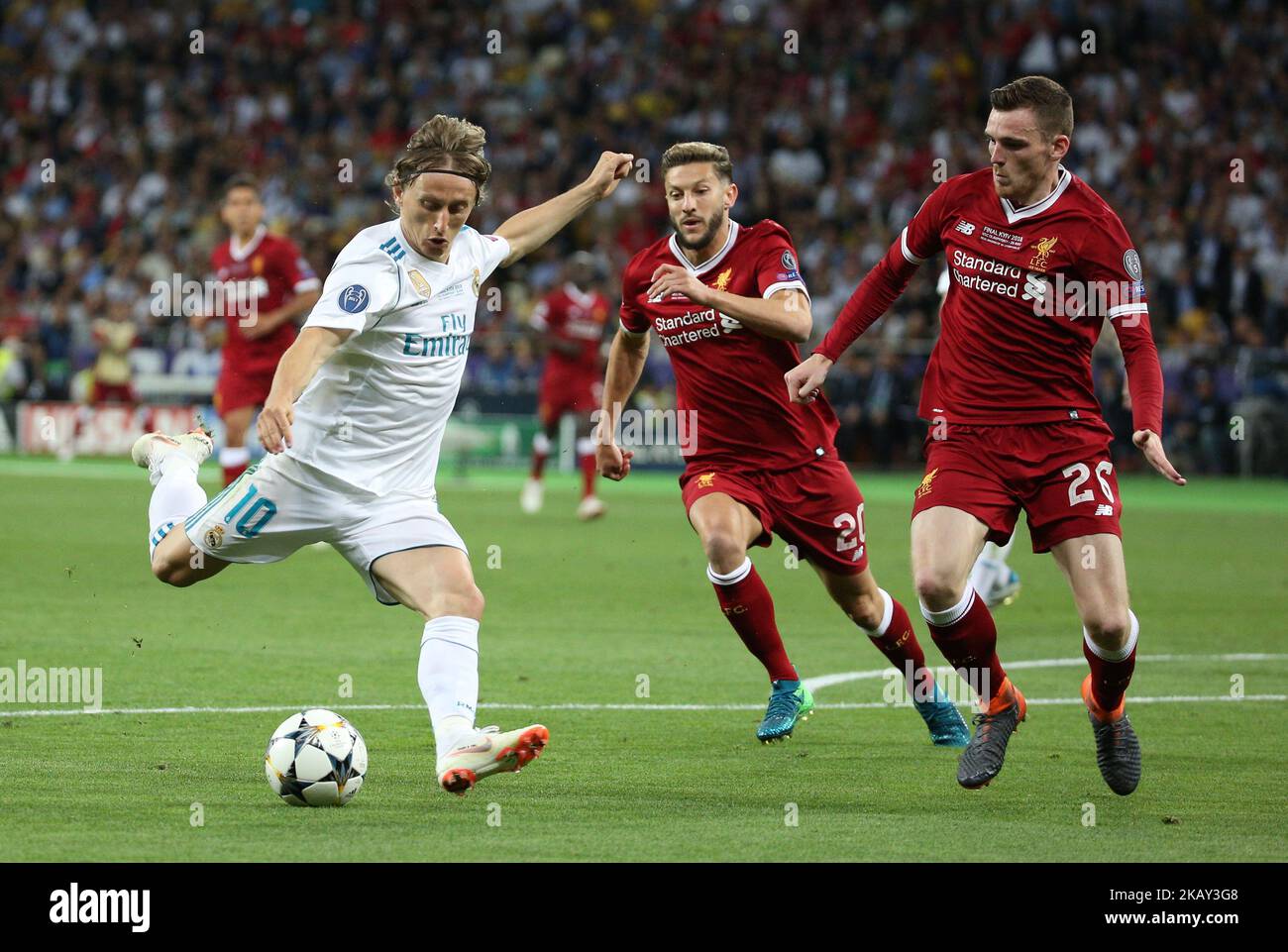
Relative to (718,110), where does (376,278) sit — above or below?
below

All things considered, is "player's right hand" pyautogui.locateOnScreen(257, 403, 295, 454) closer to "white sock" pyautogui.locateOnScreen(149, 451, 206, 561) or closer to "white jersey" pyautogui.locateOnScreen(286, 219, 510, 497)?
"white jersey" pyautogui.locateOnScreen(286, 219, 510, 497)

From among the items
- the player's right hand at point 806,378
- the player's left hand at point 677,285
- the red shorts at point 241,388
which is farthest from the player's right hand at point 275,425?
the red shorts at point 241,388

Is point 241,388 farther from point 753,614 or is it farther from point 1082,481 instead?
point 1082,481

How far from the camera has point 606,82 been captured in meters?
30.0

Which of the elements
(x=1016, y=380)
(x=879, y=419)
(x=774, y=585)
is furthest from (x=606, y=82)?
(x=1016, y=380)

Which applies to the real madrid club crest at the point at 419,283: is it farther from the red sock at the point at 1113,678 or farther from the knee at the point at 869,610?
the red sock at the point at 1113,678

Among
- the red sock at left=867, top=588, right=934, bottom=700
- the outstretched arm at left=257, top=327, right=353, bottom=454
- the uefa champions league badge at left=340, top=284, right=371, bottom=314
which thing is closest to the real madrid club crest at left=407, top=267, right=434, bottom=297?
the uefa champions league badge at left=340, top=284, right=371, bottom=314

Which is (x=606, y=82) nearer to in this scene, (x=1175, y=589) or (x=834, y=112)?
(x=834, y=112)

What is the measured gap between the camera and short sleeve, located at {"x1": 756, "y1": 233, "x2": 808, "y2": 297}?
7.32 m

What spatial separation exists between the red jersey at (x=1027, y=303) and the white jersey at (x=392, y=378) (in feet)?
4.58

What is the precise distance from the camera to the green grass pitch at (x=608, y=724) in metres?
5.41

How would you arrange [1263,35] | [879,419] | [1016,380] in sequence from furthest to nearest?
[1263,35]
[879,419]
[1016,380]

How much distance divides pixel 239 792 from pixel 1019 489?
2822 mm

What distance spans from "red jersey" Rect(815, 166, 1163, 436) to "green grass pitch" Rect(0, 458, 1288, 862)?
1.35 m
